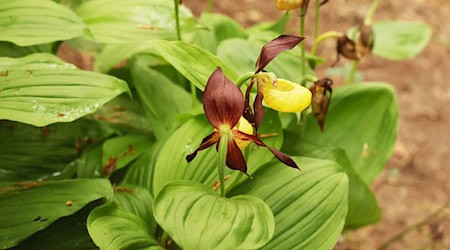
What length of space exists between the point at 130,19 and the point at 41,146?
327 mm

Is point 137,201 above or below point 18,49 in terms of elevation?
below

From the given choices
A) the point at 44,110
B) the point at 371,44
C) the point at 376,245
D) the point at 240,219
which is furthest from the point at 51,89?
the point at 376,245

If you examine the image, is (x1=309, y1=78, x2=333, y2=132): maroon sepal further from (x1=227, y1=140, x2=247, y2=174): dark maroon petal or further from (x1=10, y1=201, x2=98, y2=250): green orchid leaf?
(x1=10, y1=201, x2=98, y2=250): green orchid leaf

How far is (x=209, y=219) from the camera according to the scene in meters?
0.84

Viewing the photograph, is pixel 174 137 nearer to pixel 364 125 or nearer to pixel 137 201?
pixel 137 201

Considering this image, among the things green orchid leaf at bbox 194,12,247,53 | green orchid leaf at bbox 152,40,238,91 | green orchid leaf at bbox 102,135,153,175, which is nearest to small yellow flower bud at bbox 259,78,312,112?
green orchid leaf at bbox 152,40,238,91

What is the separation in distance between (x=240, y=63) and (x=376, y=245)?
955 millimetres

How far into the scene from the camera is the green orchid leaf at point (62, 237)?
40.9 inches

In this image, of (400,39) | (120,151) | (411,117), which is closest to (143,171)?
(120,151)

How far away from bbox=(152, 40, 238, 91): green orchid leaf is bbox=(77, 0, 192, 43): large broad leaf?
29 cm

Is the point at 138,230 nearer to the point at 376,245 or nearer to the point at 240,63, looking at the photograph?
the point at 240,63

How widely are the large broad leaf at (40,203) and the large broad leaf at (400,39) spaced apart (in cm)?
97

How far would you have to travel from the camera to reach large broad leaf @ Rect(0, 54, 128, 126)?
0.92 metres

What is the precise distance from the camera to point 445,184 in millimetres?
2076
